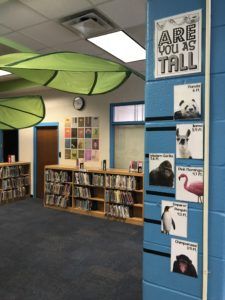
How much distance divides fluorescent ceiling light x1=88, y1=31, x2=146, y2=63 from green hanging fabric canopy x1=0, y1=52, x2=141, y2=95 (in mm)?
1300

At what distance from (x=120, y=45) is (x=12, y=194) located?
459 cm

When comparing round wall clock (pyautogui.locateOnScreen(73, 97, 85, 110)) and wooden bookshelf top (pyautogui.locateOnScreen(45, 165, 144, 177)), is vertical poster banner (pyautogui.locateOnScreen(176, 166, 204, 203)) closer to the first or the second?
wooden bookshelf top (pyautogui.locateOnScreen(45, 165, 144, 177))

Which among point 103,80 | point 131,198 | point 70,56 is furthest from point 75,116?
Result: point 70,56

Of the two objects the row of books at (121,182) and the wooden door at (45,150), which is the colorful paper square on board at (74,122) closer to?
the wooden door at (45,150)

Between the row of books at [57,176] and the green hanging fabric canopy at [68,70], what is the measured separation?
3.47m

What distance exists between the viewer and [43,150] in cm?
678

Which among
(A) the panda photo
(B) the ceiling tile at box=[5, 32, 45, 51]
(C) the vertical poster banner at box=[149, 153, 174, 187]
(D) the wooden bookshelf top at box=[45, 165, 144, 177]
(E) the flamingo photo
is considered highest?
(B) the ceiling tile at box=[5, 32, 45, 51]

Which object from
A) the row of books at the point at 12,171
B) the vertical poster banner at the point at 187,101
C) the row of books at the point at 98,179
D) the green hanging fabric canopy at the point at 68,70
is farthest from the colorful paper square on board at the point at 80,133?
the vertical poster banner at the point at 187,101

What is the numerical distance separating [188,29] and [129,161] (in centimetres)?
457

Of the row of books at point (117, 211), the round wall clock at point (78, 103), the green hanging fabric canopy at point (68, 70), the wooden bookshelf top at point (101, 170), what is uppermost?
the round wall clock at point (78, 103)

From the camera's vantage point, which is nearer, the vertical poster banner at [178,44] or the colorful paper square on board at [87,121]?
the vertical poster banner at [178,44]

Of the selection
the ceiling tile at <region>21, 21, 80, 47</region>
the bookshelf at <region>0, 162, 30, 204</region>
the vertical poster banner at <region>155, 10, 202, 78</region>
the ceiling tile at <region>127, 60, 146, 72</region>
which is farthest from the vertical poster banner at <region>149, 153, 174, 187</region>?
the bookshelf at <region>0, 162, 30, 204</region>

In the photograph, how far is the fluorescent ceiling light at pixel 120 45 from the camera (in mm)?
3479

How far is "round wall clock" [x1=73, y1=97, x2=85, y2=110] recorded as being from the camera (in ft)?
19.7
